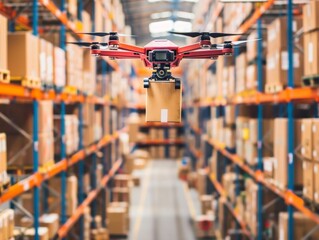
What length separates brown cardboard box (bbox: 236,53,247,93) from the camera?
23.1 ft

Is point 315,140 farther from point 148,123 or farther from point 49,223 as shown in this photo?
point 49,223

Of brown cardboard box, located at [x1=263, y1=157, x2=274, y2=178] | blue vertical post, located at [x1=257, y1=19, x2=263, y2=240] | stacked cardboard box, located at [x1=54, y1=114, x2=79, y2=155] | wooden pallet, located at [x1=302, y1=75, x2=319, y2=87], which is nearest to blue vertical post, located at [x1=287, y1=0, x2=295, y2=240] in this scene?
wooden pallet, located at [x1=302, y1=75, x2=319, y2=87]

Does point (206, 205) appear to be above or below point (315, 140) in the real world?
below

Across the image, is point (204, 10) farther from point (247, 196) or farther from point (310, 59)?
point (310, 59)

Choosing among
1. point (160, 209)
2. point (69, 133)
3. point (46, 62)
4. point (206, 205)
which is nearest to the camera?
point (46, 62)

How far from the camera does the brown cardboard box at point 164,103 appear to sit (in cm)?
210

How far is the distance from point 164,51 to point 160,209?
10112 mm

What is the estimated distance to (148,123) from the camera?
2.43m

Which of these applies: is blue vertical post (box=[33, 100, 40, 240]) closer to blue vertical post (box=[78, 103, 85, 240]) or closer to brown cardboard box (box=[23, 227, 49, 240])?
brown cardboard box (box=[23, 227, 49, 240])

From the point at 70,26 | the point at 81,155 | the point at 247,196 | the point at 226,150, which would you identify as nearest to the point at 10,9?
the point at 70,26

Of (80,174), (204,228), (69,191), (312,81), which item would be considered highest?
(312,81)

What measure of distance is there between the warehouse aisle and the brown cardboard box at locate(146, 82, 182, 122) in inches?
296

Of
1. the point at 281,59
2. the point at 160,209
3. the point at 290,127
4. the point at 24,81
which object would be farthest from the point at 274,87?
the point at 160,209

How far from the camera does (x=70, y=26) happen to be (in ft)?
20.3
